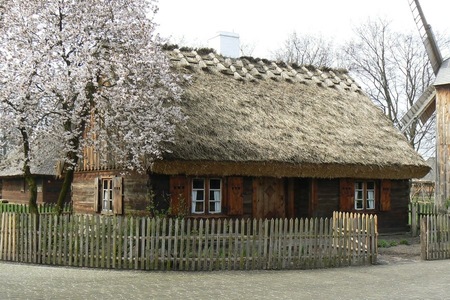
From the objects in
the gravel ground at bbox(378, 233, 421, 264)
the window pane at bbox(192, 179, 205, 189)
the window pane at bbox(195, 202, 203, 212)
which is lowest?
the gravel ground at bbox(378, 233, 421, 264)

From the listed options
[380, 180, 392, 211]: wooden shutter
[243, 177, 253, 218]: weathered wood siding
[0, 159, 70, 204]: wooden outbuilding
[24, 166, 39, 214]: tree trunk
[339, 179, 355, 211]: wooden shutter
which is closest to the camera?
[24, 166, 39, 214]: tree trunk

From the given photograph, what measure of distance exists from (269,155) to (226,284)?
689cm

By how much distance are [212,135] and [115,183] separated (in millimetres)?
3633

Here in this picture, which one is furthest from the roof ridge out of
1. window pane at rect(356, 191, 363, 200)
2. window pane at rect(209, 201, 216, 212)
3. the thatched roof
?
window pane at rect(209, 201, 216, 212)

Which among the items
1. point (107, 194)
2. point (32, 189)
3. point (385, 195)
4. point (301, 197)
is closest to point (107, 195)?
point (107, 194)

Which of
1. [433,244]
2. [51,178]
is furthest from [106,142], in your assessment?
[51,178]

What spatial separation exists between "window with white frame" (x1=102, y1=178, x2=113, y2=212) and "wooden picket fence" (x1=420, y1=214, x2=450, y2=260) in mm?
9915

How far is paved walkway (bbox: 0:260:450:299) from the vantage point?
399 inches

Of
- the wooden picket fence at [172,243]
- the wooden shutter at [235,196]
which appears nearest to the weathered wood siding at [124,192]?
the wooden shutter at [235,196]

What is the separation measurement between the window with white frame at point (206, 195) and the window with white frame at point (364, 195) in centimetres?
603

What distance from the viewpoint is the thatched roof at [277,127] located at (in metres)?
16.9

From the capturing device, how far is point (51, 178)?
3008cm

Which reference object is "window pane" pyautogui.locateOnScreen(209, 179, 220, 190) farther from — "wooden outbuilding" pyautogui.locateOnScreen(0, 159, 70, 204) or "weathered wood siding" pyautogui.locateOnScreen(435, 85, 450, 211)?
"weathered wood siding" pyautogui.locateOnScreen(435, 85, 450, 211)

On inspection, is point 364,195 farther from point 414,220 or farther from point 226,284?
point 226,284
